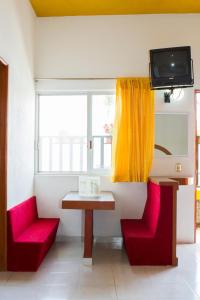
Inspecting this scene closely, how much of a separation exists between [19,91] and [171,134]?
2.11 meters

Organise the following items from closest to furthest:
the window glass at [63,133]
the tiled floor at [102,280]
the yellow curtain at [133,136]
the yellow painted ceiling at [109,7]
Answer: the tiled floor at [102,280] → the yellow painted ceiling at [109,7] → the yellow curtain at [133,136] → the window glass at [63,133]

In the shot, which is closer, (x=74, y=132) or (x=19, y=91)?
(x=19, y=91)

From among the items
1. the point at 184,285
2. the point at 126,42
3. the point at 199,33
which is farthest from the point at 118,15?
the point at 184,285

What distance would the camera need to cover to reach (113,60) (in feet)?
12.5

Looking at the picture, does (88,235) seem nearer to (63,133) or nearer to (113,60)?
(63,133)

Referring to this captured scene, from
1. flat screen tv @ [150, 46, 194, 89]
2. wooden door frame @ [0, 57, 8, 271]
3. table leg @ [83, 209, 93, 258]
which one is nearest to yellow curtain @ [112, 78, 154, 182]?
flat screen tv @ [150, 46, 194, 89]

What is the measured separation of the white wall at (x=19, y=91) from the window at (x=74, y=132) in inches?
9.3

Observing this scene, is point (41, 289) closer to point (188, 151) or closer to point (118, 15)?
point (188, 151)

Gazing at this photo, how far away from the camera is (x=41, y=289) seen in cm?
246

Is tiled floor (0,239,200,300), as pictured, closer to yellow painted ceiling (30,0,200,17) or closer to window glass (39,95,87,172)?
window glass (39,95,87,172)

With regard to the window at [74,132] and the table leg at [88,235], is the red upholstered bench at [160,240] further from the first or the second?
the window at [74,132]

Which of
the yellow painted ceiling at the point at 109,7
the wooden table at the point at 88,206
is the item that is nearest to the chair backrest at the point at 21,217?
the wooden table at the point at 88,206

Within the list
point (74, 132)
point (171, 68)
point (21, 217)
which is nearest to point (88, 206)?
point (21, 217)

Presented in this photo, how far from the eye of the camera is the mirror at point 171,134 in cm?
381
